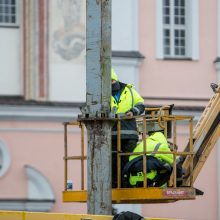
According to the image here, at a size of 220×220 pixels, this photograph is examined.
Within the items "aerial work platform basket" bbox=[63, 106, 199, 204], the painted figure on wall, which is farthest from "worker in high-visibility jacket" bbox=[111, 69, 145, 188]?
the painted figure on wall

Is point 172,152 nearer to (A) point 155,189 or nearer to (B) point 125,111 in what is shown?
(A) point 155,189

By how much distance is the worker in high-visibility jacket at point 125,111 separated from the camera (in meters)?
16.6

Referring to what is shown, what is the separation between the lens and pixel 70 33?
28.9 m

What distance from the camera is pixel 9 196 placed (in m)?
28.4

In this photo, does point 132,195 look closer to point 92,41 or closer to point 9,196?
point 92,41

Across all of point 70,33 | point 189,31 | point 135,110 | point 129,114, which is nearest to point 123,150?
point 129,114

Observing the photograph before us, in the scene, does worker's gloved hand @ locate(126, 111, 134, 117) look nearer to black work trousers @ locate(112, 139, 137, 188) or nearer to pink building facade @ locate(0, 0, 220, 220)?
black work trousers @ locate(112, 139, 137, 188)

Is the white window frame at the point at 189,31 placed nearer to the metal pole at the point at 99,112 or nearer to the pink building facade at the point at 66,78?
the pink building facade at the point at 66,78

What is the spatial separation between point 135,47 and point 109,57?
47.7ft

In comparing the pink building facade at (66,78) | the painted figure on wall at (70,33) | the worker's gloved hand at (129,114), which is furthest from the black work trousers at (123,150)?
the painted figure on wall at (70,33)

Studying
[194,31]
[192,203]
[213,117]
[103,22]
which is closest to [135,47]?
[194,31]

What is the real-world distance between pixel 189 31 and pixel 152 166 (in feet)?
45.2

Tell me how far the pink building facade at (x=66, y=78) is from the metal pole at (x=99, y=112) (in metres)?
13.3

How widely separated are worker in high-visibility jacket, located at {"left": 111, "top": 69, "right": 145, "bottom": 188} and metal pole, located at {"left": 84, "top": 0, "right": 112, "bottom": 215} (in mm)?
1285
